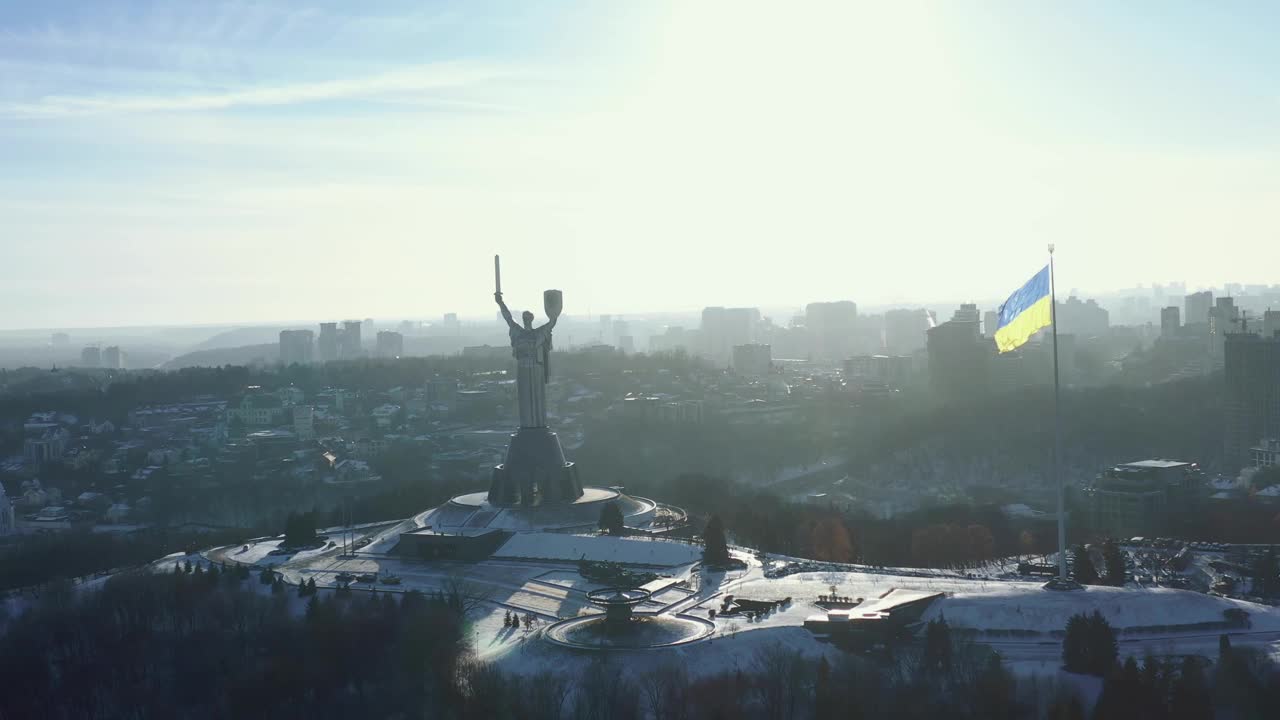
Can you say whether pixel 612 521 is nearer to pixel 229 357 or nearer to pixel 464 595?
pixel 464 595

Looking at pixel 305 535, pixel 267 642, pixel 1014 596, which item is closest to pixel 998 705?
pixel 1014 596

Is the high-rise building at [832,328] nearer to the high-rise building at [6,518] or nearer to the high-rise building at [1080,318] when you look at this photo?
the high-rise building at [1080,318]

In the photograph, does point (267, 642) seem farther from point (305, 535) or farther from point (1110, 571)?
point (1110, 571)

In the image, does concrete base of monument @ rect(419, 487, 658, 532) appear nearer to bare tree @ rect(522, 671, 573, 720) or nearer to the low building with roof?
bare tree @ rect(522, 671, 573, 720)

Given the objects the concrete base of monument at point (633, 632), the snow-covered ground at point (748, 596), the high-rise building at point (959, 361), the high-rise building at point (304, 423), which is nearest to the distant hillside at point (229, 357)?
the high-rise building at point (304, 423)

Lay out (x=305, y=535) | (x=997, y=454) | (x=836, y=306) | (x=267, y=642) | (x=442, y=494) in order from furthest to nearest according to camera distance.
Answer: (x=836, y=306) < (x=997, y=454) < (x=442, y=494) < (x=305, y=535) < (x=267, y=642)
